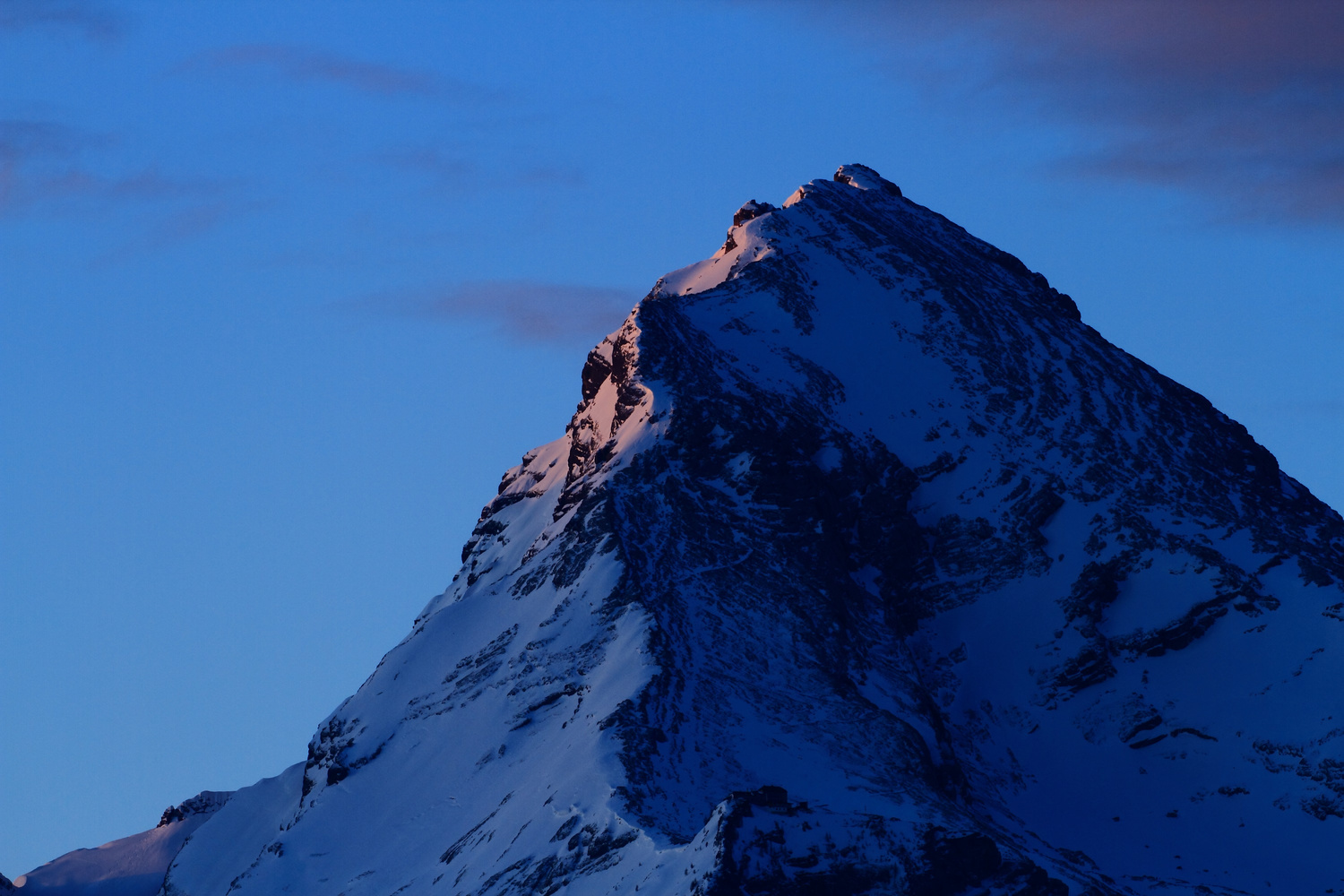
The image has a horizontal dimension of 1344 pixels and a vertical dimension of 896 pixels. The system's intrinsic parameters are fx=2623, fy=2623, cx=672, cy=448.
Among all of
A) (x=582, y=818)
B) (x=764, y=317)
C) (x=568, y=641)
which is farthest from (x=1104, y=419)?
(x=582, y=818)

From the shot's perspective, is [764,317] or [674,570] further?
[764,317]

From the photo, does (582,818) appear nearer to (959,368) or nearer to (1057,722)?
(1057,722)

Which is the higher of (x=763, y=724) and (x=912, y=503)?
(x=912, y=503)

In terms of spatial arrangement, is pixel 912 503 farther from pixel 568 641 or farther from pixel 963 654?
pixel 568 641

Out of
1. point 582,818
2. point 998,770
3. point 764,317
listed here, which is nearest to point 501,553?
point 764,317

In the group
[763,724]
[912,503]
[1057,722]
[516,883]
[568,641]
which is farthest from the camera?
[912,503]

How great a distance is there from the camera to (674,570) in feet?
533

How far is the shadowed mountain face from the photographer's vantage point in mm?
142625

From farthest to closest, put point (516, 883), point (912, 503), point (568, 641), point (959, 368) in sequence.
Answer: point (959, 368), point (912, 503), point (568, 641), point (516, 883)

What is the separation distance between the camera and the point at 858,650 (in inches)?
6398

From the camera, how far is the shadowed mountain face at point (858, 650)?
468 ft

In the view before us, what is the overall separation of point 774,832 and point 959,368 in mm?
77365

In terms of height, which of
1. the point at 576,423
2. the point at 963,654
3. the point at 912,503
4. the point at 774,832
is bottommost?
Answer: the point at 774,832

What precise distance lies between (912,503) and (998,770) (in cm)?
2453
